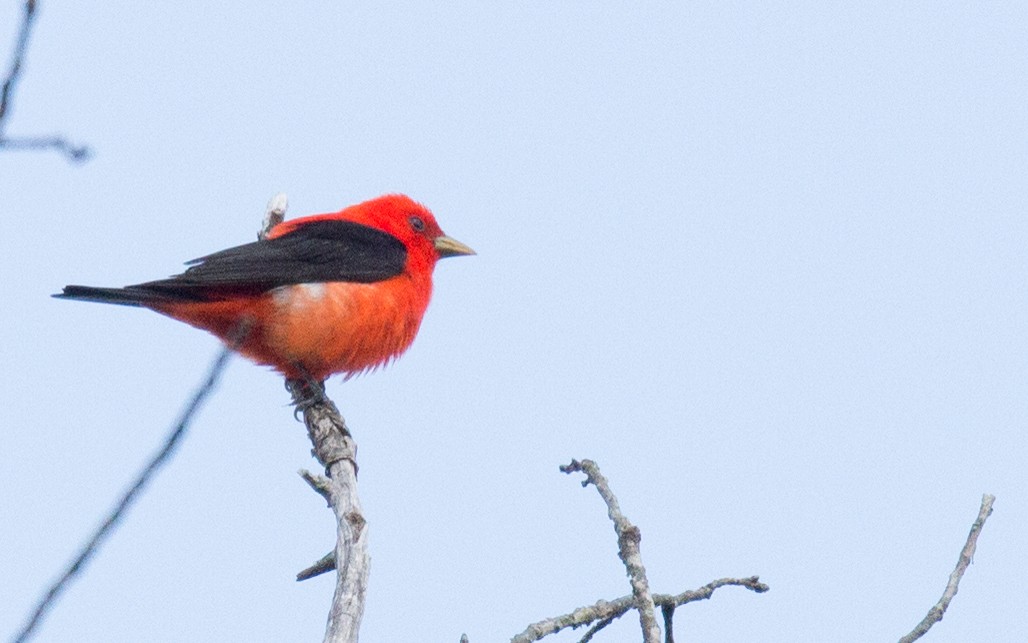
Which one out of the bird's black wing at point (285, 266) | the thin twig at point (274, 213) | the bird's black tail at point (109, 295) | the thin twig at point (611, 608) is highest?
the thin twig at point (274, 213)

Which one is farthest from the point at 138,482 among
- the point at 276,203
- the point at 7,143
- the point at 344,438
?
the point at 276,203

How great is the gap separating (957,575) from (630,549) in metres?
0.77

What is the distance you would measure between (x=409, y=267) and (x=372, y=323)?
2.39 feet

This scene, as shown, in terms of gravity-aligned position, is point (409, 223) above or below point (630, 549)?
above

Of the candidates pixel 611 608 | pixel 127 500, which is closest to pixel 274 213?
pixel 611 608

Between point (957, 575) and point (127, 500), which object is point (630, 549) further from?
point (127, 500)

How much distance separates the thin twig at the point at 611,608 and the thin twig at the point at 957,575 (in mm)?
488

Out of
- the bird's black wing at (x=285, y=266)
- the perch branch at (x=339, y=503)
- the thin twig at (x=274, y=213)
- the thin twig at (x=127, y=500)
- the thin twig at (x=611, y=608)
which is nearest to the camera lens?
the thin twig at (x=127, y=500)

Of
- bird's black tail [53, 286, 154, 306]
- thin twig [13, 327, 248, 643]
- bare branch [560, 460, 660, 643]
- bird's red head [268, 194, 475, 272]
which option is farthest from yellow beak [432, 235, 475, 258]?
thin twig [13, 327, 248, 643]

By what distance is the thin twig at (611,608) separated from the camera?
10.4 ft

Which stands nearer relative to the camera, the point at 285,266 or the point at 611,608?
the point at 611,608

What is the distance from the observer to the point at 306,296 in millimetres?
6508

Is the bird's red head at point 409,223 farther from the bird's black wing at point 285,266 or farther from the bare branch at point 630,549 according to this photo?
the bare branch at point 630,549

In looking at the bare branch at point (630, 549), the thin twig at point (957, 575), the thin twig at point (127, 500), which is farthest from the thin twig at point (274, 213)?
the thin twig at point (127, 500)
